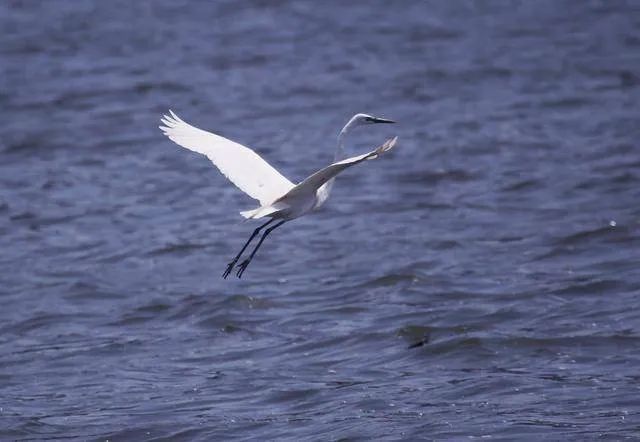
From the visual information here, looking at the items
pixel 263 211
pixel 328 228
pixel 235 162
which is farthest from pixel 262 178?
pixel 328 228

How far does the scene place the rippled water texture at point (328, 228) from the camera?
928 cm

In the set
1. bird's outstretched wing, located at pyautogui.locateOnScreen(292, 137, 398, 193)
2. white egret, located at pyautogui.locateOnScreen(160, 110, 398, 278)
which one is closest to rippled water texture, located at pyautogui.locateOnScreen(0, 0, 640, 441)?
white egret, located at pyautogui.locateOnScreen(160, 110, 398, 278)

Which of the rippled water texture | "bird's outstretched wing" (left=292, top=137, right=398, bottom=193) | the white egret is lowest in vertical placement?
the rippled water texture

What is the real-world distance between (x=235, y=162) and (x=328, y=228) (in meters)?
4.35

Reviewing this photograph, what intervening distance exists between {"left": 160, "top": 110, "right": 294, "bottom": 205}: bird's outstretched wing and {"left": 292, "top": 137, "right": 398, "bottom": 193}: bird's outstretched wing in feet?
1.93

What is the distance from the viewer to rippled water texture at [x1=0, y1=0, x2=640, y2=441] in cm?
928

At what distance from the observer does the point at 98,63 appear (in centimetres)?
1941

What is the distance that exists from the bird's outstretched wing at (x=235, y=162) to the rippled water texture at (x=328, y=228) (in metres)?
1.50

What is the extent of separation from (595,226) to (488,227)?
992 mm

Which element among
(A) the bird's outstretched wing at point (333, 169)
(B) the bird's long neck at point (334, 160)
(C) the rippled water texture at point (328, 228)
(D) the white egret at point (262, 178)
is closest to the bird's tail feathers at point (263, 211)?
(D) the white egret at point (262, 178)

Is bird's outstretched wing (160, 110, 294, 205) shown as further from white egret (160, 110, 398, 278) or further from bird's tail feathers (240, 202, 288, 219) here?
bird's tail feathers (240, 202, 288, 219)

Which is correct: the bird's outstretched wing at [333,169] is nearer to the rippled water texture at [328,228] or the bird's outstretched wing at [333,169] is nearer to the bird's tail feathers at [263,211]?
the bird's tail feathers at [263,211]

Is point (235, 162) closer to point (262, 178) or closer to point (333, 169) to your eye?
point (262, 178)

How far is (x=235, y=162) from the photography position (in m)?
9.04
